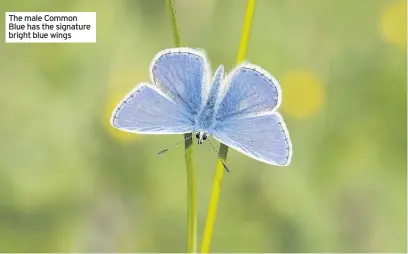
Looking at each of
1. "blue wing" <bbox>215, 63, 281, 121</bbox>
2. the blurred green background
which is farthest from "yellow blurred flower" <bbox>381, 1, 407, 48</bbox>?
"blue wing" <bbox>215, 63, 281, 121</bbox>

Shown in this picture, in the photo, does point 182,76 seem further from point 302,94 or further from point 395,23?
point 395,23

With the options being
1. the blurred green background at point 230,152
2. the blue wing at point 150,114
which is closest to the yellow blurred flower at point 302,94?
the blurred green background at point 230,152

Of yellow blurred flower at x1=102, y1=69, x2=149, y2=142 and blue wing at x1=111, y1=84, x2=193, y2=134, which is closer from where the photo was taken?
blue wing at x1=111, y1=84, x2=193, y2=134

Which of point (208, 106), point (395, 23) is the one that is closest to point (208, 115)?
point (208, 106)

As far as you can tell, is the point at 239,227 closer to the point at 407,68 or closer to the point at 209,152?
the point at 209,152

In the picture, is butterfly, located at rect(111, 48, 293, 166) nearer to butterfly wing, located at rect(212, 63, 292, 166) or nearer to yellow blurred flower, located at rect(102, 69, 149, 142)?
butterfly wing, located at rect(212, 63, 292, 166)

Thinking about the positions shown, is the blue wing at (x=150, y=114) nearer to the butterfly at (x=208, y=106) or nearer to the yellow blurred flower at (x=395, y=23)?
the butterfly at (x=208, y=106)
